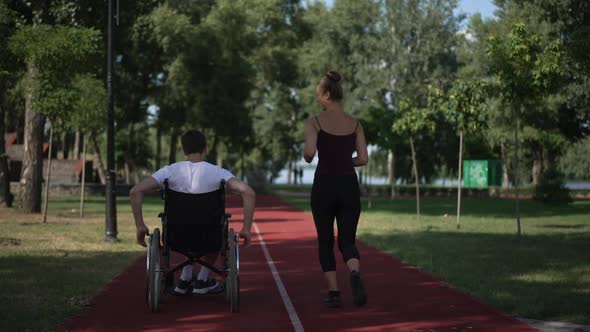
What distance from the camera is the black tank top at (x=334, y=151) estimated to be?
22.7ft

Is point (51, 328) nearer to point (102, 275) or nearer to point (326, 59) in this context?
point (102, 275)

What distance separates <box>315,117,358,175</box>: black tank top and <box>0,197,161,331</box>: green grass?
8.52ft

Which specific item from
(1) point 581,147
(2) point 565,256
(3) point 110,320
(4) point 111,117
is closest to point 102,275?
(3) point 110,320

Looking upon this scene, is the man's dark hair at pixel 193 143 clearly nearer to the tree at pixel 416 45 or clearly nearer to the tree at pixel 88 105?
the tree at pixel 88 105

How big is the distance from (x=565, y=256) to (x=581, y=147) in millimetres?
29037

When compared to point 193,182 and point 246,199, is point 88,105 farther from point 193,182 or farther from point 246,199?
point 246,199

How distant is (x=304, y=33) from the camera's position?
67188mm

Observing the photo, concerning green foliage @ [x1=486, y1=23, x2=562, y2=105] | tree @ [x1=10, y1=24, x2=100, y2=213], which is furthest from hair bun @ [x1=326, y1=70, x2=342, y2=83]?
tree @ [x1=10, y1=24, x2=100, y2=213]

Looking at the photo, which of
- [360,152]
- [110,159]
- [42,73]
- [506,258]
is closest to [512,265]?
[506,258]

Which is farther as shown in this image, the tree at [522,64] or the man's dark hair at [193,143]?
the tree at [522,64]

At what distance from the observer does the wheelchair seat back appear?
6867 mm

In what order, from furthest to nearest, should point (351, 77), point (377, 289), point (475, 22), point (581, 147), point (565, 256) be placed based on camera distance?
1. point (351, 77)
2. point (475, 22)
3. point (581, 147)
4. point (565, 256)
5. point (377, 289)

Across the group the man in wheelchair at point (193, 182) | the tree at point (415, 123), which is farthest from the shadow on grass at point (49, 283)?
the tree at point (415, 123)

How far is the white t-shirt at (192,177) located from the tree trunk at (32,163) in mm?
16966
